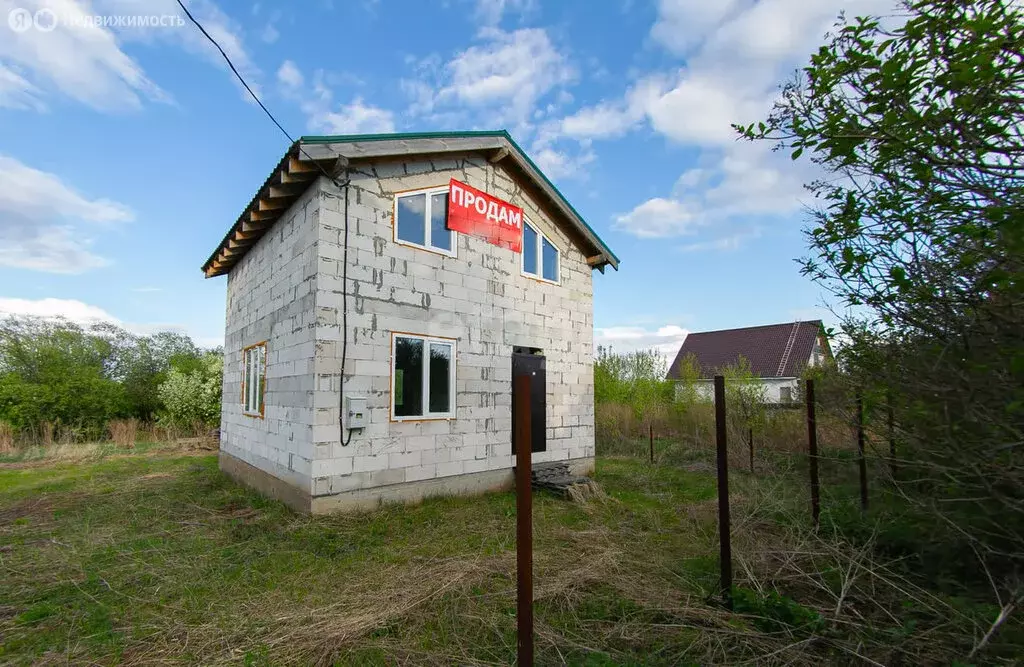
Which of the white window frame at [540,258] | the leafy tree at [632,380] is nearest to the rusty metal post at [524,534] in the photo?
the white window frame at [540,258]

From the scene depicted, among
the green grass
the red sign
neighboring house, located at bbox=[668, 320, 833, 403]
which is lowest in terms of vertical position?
the green grass

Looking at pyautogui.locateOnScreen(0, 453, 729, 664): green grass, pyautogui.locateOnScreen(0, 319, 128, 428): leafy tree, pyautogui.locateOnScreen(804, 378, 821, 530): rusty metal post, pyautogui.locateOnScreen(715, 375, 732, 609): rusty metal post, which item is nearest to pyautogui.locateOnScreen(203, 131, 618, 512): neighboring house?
pyautogui.locateOnScreen(0, 453, 729, 664): green grass

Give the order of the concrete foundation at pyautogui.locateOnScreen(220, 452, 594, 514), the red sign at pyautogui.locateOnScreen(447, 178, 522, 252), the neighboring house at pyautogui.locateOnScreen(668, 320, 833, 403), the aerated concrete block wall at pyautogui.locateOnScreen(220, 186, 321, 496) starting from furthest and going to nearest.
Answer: the neighboring house at pyautogui.locateOnScreen(668, 320, 833, 403) → the red sign at pyautogui.locateOnScreen(447, 178, 522, 252) → the aerated concrete block wall at pyautogui.locateOnScreen(220, 186, 321, 496) → the concrete foundation at pyautogui.locateOnScreen(220, 452, 594, 514)

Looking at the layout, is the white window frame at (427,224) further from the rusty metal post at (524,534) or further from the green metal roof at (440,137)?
the rusty metal post at (524,534)

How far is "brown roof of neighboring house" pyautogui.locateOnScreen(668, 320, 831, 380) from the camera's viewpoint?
86.2ft

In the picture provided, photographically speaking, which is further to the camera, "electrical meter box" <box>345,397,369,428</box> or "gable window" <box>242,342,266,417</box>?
"gable window" <box>242,342,266,417</box>

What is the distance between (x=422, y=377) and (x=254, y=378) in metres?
3.91

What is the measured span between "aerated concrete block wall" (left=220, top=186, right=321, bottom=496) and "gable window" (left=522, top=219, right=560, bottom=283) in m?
4.18

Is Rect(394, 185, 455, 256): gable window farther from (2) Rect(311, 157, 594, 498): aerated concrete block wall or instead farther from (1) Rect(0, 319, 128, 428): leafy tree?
(1) Rect(0, 319, 128, 428): leafy tree

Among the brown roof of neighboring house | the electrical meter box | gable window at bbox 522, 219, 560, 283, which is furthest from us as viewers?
the brown roof of neighboring house

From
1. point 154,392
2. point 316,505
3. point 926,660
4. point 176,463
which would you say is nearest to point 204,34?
point 316,505

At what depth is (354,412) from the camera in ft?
22.4

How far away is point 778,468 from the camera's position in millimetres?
10445

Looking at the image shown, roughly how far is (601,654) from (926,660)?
2009 mm
